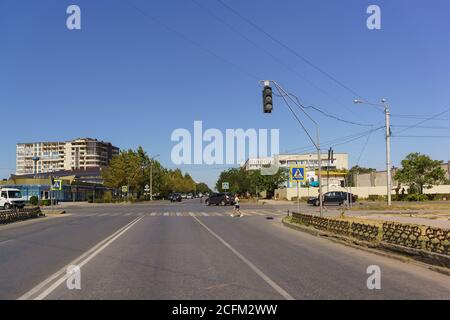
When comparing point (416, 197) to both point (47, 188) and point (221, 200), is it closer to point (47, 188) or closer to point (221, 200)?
point (221, 200)

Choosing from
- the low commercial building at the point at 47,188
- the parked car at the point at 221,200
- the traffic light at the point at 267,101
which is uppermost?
the traffic light at the point at 267,101

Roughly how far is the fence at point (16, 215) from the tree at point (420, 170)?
1897 inches

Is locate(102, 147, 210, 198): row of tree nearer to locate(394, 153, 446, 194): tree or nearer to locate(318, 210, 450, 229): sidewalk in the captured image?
locate(394, 153, 446, 194): tree

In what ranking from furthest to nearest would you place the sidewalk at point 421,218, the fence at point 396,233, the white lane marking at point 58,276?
1. the sidewalk at point 421,218
2. the fence at point 396,233
3. the white lane marking at point 58,276

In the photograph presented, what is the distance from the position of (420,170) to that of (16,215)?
2048 inches

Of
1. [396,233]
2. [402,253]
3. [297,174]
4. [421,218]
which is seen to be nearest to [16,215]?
[297,174]

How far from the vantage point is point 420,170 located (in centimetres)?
6600

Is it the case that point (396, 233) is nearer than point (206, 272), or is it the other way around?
point (206, 272)

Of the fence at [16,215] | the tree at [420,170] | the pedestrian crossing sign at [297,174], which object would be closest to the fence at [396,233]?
the pedestrian crossing sign at [297,174]

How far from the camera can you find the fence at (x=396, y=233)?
12062 mm

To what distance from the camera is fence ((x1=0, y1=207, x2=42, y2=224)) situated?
30.2 metres

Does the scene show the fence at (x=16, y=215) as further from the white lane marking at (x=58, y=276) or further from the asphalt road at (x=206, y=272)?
the white lane marking at (x=58, y=276)

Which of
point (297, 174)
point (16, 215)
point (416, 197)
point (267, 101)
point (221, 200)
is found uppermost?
point (267, 101)
